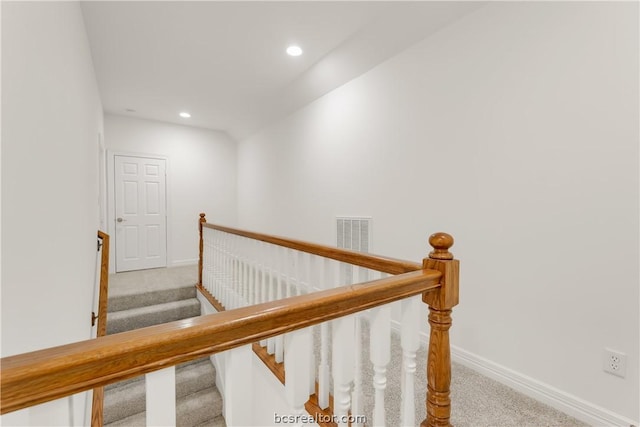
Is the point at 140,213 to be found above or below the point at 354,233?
above

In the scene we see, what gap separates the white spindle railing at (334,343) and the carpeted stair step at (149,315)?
1.22m

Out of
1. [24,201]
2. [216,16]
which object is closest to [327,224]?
[216,16]

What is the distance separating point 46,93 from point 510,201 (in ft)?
8.40

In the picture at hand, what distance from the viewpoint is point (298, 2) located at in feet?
6.97

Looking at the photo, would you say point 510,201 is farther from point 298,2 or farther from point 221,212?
point 221,212

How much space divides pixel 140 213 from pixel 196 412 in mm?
3276

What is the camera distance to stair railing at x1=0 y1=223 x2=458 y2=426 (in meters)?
0.42

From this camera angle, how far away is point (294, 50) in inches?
108

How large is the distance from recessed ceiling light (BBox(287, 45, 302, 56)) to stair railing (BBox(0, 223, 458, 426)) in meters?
2.45

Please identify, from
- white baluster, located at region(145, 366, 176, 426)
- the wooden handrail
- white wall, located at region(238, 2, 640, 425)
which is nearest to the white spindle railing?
white baluster, located at region(145, 366, 176, 426)

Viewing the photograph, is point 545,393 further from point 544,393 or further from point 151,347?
point 151,347

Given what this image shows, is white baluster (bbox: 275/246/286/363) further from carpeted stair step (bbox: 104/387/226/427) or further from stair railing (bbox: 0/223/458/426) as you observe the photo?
carpeted stair step (bbox: 104/387/226/427)

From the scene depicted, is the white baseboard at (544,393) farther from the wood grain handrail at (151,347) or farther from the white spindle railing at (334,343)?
the wood grain handrail at (151,347)

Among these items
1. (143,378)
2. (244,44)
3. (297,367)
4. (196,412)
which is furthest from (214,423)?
(244,44)
